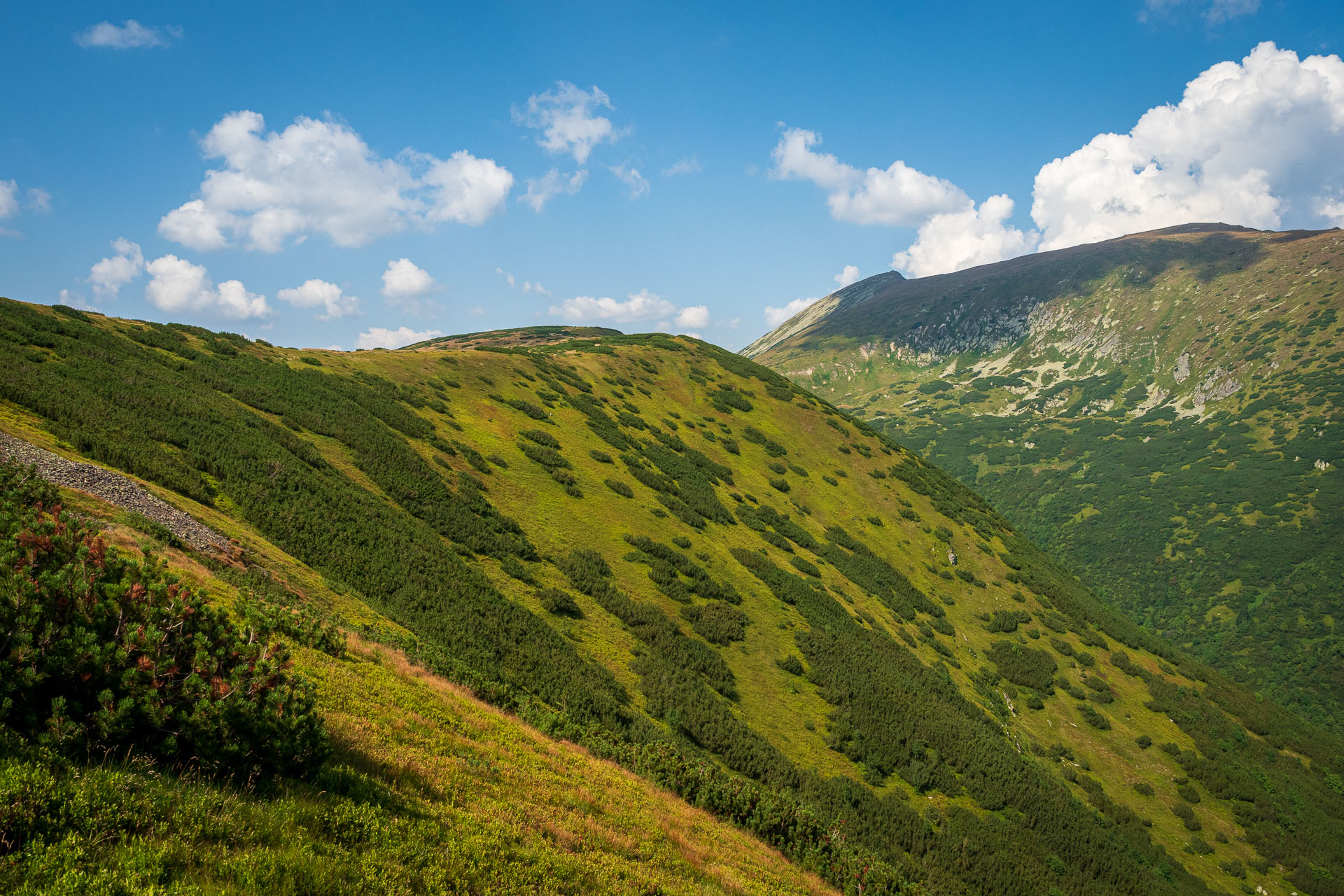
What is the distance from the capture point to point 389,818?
25.8 ft

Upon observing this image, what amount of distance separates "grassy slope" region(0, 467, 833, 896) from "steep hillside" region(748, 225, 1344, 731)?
329 ft

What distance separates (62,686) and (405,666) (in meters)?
Answer: 8.69

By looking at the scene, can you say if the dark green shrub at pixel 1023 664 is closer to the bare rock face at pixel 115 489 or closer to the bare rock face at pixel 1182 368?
the bare rock face at pixel 115 489

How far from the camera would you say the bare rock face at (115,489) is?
1496cm

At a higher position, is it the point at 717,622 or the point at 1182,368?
the point at 1182,368

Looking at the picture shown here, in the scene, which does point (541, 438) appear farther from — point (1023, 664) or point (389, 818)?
point (1023, 664)

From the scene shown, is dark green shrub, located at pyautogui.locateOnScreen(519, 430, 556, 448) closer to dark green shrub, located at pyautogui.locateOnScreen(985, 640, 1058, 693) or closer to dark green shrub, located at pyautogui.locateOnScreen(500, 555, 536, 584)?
dark green shrub, located at pyautogui.locateOnScreen(500, 555, 536, 584)

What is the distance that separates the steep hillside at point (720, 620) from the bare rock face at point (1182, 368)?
134 meters

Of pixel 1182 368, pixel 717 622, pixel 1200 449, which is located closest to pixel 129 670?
pixel 717 622

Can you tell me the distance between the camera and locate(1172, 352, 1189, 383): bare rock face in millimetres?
155825

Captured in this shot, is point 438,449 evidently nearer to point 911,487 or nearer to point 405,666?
point 405,666

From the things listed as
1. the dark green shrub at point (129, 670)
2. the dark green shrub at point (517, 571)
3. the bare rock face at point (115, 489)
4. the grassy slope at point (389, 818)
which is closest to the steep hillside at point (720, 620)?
the dark green shrub at point (517, 571)

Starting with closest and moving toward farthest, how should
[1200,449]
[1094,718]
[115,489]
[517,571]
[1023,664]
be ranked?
1. [115,489]
2. [517,571]
3. [1094,718]
4. [1023,664]
5. [1200,449]

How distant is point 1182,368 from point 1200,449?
49122 millimetres
